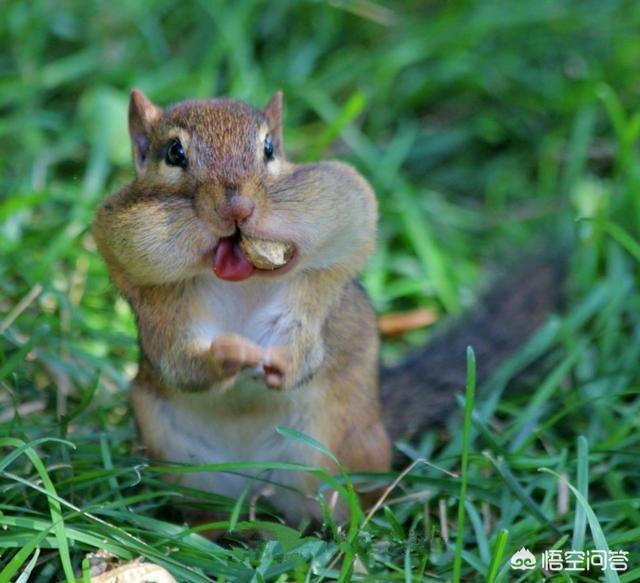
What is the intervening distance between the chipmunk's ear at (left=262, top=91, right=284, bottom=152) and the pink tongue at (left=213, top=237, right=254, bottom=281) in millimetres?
441

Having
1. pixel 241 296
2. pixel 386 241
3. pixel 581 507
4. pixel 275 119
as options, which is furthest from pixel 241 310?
pixel 386 241

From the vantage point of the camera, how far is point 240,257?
2459 mm

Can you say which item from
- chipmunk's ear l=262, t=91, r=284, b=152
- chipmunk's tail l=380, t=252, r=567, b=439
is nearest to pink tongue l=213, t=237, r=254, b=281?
chipmunk's ear l=262, t=91, r=284, b=152

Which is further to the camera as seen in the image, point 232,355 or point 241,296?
point 241,296

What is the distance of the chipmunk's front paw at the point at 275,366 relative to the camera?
2537 mm

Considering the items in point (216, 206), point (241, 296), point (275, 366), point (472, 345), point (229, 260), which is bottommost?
point (472, 345)

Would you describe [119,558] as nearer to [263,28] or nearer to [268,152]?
[268,152]

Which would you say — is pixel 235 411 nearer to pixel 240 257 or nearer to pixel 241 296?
pixel 241 296

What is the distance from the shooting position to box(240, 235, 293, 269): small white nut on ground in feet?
7.97

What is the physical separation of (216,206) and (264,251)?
161 millimetres

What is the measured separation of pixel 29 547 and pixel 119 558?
219mm

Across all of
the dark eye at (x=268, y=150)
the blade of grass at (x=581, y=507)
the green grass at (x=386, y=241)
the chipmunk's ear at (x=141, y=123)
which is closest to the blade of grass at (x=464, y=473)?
the green grass at (x=386, y=241)

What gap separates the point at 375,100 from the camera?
16.1 ft

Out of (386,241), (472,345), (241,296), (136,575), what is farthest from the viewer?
(386,241)
